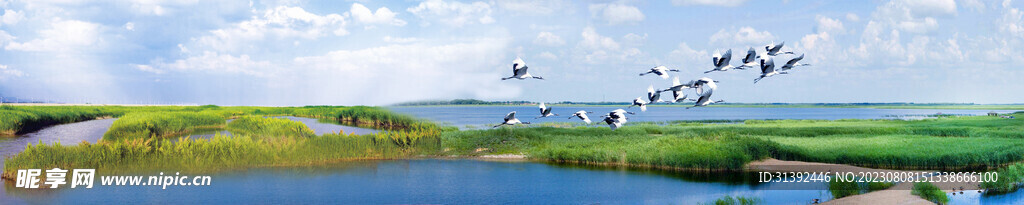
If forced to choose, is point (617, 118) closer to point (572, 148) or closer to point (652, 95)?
point (652, 95)

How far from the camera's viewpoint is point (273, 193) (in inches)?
712

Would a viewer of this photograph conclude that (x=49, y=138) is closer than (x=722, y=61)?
No

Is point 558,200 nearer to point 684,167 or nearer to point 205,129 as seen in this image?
point 684,167

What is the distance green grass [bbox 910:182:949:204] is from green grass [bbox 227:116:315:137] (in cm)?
2136

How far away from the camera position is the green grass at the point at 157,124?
2748 cm

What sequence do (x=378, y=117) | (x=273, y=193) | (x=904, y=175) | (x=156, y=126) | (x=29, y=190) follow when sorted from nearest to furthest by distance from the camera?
(x=29, y=190), (x=273, y=193), (x=904, y=175), (x=156, y=126), (x=378, y=117)

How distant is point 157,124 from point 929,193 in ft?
106

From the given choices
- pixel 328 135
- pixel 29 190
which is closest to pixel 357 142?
pixel 328 135

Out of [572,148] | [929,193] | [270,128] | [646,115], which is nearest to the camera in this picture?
[929,193]

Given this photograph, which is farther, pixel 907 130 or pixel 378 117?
pixel 378 117

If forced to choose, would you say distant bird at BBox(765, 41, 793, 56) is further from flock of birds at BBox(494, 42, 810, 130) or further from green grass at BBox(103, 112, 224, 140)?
green grass at BBox(103, 112, 224, 140)

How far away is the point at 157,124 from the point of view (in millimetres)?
31906

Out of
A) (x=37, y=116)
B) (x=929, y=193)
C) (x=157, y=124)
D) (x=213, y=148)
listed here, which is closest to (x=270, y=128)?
(x=157, y=124)

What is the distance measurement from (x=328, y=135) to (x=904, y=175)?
829 inches
